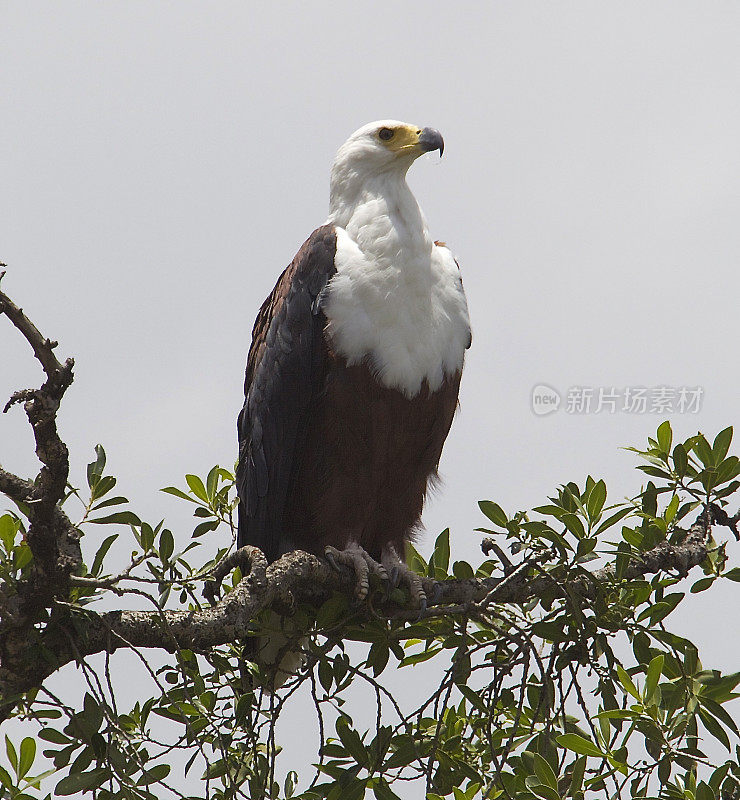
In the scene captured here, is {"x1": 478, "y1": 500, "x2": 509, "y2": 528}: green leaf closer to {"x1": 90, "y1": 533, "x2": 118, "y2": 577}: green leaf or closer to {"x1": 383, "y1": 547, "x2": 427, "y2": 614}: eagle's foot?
{"x1": 383, "y1": 547, "x2": 427, "y2": 614}: eagle's foot

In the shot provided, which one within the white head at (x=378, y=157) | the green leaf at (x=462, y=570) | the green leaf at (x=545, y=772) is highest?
the white head at (x=378, y=157)

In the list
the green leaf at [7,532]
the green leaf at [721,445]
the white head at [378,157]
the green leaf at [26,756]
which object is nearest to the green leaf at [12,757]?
the green leaf at [26,756]

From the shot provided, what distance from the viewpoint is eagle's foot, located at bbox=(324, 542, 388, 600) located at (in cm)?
345

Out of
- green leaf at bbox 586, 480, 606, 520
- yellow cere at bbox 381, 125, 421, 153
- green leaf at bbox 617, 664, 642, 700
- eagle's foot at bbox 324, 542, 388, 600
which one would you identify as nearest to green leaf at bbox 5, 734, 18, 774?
eagle's foot at bbox 324, 542, 388, 600

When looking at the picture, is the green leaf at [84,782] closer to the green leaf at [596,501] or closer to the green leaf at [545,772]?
the green leaf at [545,772]

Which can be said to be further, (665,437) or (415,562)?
(415,562)

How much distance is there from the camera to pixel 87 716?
8.71 ft

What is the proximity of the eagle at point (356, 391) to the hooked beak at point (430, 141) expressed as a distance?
0.34m

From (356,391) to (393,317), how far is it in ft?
1.05

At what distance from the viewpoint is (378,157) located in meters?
4.41

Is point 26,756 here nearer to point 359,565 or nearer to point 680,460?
point 359,565

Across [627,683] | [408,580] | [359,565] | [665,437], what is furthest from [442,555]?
[627,683]

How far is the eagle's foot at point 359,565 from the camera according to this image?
3447 mm

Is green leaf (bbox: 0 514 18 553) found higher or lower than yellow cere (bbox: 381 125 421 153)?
lower
